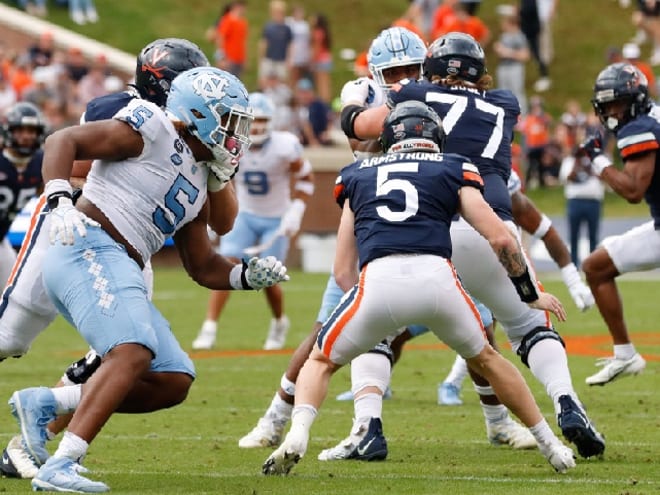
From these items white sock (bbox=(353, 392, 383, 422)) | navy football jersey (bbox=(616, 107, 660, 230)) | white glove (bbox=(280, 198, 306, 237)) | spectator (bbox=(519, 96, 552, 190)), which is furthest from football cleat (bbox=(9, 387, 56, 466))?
spectator (bbox=(519, 96, 552, 190))

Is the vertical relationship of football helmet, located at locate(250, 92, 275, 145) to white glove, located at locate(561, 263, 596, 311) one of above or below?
below

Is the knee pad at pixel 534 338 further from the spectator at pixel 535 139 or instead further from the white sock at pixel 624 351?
the spectator at pixel 535 139

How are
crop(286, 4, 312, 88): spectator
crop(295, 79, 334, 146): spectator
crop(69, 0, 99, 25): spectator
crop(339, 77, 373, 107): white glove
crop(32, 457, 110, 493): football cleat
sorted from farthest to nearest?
crop(69, 0, 99, 25): spectator < crop(286, 4, 312, 88): spectator < crop(295, 79, 334, 146): spectator < crop(339, 77, 373, 107): white glove < crop(32, 457, 110, 493): football cleat

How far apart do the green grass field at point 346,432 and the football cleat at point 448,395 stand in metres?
0.07

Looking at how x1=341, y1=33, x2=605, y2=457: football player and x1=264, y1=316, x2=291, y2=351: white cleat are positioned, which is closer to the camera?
x1=341, y1=33, x2=605, y2=457: football player

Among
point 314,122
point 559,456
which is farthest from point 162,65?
point 314,122

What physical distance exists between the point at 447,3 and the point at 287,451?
17208mm

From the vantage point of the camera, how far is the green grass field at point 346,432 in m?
5.69

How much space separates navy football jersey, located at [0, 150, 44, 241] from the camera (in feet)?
32.9

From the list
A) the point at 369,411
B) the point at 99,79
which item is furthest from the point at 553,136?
the point at 369,411

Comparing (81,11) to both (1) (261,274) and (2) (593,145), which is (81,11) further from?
(1) (261,274)

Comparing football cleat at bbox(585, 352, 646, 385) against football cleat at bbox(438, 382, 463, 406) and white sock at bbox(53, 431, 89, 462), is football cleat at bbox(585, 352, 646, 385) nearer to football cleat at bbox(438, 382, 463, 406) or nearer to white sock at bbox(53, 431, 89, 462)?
football cleat at bbox(438, 382, 463, 406)

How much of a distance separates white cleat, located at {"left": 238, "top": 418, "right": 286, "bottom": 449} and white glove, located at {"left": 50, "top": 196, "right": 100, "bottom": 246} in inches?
77.0

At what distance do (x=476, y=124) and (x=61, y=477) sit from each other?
8.44 ft
